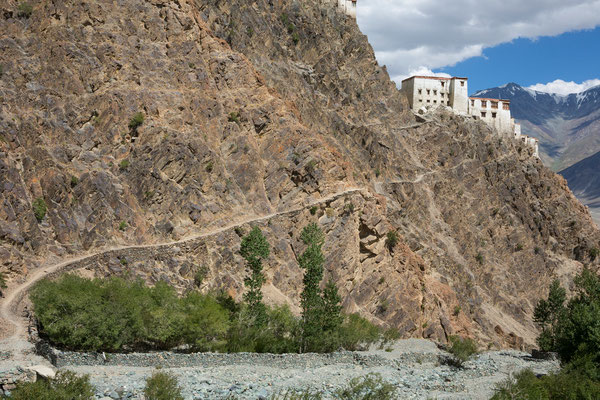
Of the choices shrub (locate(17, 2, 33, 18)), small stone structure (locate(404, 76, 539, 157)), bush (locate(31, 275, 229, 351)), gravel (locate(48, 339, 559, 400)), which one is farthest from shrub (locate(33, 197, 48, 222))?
small stone structure (locate(404, 76, 539, 157))

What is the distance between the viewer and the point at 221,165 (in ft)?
216

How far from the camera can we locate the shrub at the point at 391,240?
74.1 m

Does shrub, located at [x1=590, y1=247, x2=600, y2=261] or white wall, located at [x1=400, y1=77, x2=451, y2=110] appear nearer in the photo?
shrub, located at [x1=590, y1=247, x2=600, y2=261]

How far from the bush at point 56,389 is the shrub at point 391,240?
172ft

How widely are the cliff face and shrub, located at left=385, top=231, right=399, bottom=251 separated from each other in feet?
2.28

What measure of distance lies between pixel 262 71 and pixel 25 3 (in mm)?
33753

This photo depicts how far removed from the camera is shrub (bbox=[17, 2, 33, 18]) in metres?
62.4

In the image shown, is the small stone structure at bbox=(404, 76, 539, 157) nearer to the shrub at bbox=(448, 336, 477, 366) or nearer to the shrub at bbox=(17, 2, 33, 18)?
the shrub at bbox=(448, 336, 477, 366)

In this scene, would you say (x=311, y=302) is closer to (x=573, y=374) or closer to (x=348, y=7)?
(x=573, y=374)

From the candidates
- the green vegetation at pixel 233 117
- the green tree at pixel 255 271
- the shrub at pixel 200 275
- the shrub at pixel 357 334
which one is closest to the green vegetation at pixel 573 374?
the shrub at pixel 357 334

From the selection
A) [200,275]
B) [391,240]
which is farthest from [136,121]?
[391,240]

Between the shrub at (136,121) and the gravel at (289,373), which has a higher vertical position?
the shrub at (136,121)

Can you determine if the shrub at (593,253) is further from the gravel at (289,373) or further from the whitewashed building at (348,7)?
the gravel at (289,373)

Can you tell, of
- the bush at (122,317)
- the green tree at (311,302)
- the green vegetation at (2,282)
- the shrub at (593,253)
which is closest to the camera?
the bush at (122,317)
